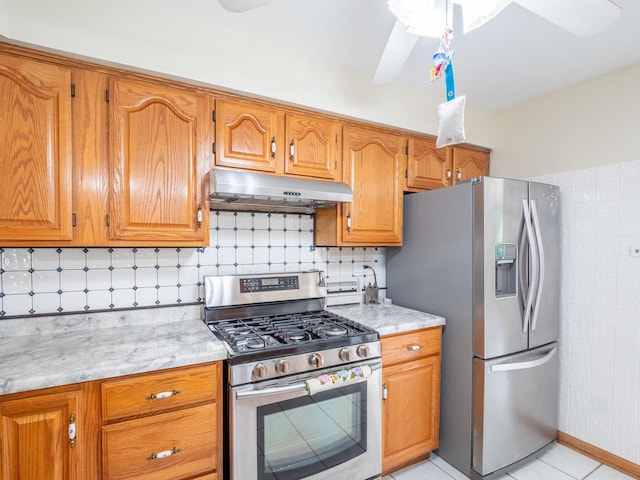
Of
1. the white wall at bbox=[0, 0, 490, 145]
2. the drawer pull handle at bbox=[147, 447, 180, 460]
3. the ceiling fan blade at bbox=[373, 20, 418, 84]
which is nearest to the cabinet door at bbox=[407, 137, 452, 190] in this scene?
the white wall at bbox=[0, 0, 490, 145]

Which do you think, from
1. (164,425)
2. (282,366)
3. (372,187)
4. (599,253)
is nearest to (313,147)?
(372,187)

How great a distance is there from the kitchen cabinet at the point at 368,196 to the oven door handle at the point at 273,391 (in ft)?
3.02

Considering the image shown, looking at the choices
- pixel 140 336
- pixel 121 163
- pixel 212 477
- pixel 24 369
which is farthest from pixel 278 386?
pixel 121 163

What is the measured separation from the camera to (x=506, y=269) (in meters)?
1.96

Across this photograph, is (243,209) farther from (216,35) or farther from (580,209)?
(580,209)

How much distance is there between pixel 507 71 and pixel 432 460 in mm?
2517

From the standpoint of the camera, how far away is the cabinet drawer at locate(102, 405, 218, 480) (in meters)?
1.23

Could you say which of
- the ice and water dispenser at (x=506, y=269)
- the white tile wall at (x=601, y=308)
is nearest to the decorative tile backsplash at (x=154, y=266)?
the ice and water dispenser at (x=506, y=269)

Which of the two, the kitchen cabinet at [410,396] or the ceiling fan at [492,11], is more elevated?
the ceiling fan at [492,11]

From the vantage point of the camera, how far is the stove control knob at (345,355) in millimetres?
1598

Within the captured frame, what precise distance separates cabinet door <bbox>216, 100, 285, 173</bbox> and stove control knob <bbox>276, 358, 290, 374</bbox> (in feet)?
3.36

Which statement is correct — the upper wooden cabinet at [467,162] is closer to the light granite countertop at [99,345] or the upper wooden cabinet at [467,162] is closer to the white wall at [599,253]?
the white wall at [599,253]

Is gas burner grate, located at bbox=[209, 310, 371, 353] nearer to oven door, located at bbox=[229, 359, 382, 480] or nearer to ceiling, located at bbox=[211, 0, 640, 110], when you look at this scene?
oven door, located at bbox=[229, 359, 382, 480]

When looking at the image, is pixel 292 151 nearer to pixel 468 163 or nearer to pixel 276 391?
pixel 276 391
